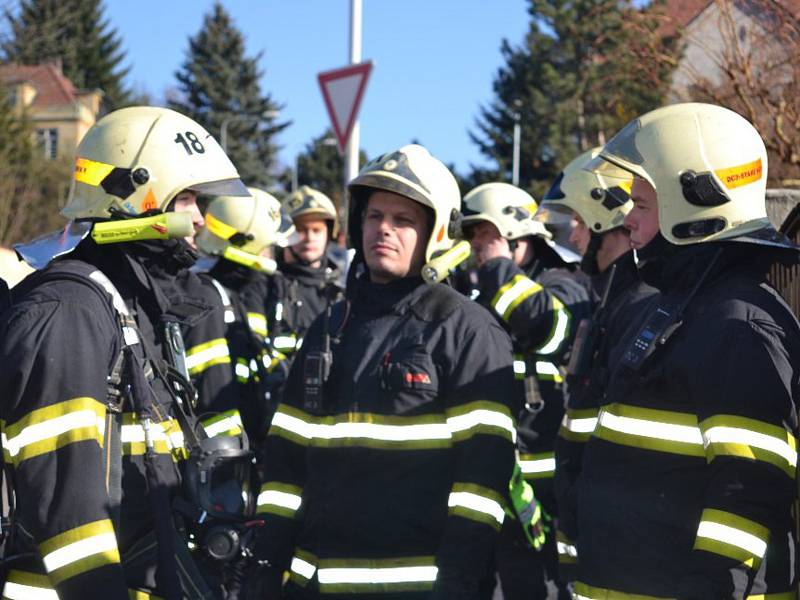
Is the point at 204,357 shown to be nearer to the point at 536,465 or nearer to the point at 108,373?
the point at 108,373

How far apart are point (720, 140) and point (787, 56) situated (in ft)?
14.3

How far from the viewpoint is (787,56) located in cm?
685

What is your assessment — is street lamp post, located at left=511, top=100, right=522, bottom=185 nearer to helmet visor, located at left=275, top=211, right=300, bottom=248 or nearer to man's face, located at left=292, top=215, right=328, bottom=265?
man's face, located at left=292, top=215, right=328, bottom=265

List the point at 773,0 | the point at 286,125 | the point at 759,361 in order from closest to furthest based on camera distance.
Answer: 1. the point at 759,361
2. the point at 773,0
3. the point at 286,125

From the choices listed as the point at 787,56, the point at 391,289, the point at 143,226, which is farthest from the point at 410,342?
the point at 787,56

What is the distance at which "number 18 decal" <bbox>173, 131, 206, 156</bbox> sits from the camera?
11.4ft

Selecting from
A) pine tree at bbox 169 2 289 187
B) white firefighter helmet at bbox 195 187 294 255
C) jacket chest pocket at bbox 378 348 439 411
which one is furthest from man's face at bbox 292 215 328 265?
pine tree at bbox 169 2 289 187

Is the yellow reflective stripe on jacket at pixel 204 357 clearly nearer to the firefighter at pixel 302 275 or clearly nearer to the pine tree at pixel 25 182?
the firefighter at pixel 302 275

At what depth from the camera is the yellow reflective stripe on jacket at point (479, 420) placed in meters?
3.32

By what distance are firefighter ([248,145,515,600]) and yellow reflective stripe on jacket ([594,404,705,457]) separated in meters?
0.48

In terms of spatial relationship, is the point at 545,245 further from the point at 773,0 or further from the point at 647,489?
the point at 647,489

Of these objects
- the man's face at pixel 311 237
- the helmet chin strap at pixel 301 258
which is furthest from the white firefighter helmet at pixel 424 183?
the man's face at pixel 311 237

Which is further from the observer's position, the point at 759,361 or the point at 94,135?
the point at 94,135

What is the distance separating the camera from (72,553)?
262cm
